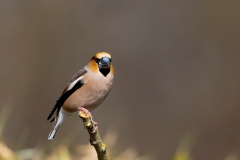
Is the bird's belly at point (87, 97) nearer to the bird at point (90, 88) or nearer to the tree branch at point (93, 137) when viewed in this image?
the bird at point (90, 88)

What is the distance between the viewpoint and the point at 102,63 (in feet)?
4.15

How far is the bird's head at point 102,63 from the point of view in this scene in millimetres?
1268

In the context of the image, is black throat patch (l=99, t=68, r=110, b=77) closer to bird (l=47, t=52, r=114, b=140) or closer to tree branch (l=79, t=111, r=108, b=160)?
bird (l=47, t=52, r=114, b=140)

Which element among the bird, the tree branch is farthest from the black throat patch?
the tree branch

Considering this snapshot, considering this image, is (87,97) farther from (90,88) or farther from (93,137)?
(93,137)

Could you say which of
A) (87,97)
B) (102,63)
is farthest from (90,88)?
(102,63)

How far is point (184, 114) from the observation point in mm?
2840

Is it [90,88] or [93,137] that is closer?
[93,137]

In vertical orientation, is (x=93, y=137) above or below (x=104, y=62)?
below

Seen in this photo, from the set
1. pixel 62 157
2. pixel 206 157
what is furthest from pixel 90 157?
pixel 206 157

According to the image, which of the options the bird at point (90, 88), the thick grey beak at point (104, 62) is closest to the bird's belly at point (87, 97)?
the bird at point (90, 88)

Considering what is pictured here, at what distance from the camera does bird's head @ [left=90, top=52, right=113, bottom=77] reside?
4.16 ft

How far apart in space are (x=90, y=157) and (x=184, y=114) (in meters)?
1.24

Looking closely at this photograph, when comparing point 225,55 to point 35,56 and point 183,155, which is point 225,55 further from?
point 183,155
